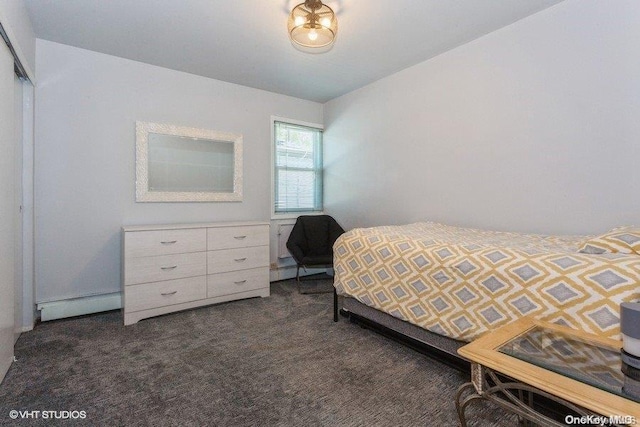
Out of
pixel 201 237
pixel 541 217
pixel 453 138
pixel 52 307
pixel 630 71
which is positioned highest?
pixel 630 71

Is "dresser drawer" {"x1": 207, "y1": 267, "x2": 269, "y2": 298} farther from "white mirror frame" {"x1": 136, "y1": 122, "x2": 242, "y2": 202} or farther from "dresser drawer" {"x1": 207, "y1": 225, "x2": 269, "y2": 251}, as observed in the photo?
"white mirror frame" {"x1": 136, "y1": 122, "x2": 242, "y2": 202}

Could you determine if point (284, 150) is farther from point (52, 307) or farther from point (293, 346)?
point (52, 307)

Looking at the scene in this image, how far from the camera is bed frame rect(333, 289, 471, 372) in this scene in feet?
5.77

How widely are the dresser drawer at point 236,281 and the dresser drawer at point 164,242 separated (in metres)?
0.35

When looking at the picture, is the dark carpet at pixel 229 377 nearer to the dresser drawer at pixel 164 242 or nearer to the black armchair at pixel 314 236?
the dresser drawer at pixel 164 242

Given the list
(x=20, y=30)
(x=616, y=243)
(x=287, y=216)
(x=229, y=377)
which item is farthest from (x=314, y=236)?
(x=20, y=30)

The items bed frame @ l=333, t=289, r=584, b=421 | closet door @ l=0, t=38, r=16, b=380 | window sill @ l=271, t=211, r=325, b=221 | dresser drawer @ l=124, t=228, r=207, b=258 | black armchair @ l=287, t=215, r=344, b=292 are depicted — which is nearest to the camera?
bed frame @ l=333, t=289, r=584, b=421

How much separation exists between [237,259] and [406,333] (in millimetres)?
1851

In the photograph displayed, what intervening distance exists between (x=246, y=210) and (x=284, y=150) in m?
0.96

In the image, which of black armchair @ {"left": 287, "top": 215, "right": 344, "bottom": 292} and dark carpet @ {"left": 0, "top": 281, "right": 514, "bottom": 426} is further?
black armchair @ {"left": 287, "top": 215, "right": 344, "bottom": 292}

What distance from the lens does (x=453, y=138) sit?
2.82 meters

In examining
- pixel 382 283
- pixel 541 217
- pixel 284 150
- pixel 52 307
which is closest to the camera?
pixel 382 283

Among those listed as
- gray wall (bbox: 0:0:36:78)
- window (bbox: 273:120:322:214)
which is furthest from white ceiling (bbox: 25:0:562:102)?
window (bbox: 273:120:322:214)

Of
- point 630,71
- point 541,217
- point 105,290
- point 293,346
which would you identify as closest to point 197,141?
point 105,290
